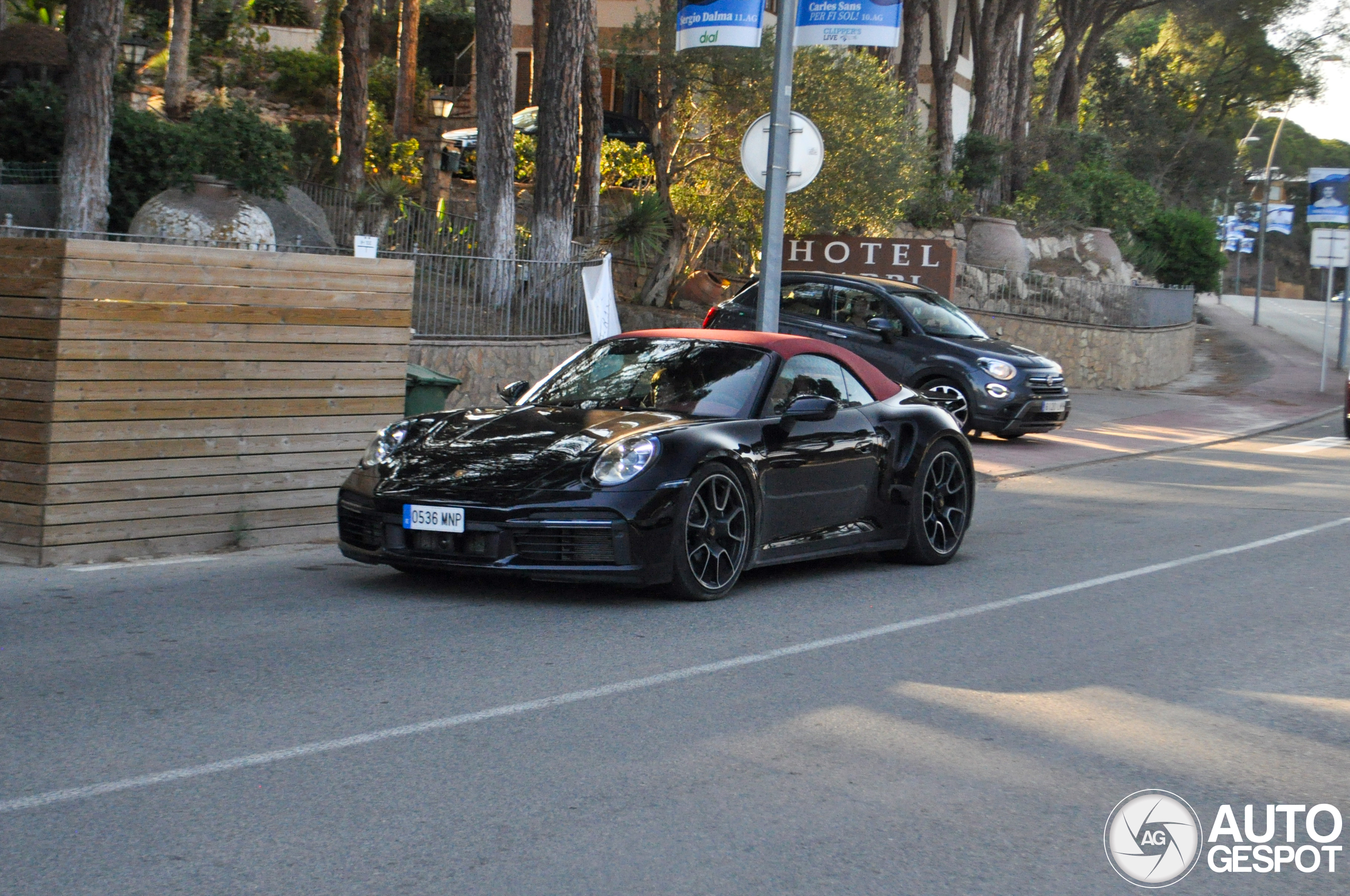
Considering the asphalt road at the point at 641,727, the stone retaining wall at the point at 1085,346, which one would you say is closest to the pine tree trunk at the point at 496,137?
the stone retaining wall at the point at 1085,346

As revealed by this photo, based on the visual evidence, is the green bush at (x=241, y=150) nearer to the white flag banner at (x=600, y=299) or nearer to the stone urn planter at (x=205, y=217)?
the stone urn planter at (x=205, y=217)

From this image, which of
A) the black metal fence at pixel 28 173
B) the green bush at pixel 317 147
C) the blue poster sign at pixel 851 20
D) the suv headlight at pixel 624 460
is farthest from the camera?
the green bush at pixel 317 147

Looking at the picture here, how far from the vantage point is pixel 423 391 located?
1141 centimetres

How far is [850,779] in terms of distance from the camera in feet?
15.8

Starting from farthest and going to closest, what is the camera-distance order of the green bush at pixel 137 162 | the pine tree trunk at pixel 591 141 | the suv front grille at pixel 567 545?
1. the pine tree trunk at pixel 591 141
2. the green bush at pixel 137 162
3. the suv front grille at pixel 567 545

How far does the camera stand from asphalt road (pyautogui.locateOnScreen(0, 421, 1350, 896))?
159 inches

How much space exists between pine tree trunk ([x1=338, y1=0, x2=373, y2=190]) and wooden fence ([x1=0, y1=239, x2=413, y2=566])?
1761 centimetres

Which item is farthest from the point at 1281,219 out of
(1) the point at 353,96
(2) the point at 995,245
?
(1) the point at 353,96

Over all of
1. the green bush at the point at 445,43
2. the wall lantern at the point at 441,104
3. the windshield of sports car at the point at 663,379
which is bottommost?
the windshield of sports car at the point at 663,379

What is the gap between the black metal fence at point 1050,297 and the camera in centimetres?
2816

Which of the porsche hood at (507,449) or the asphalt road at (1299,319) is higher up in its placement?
the asphalt road at (1299,319)

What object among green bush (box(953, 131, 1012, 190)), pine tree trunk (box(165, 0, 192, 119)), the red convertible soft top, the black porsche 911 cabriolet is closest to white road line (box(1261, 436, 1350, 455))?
the black porsche 911 cabriolet

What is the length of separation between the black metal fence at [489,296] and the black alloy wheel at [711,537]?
847cm

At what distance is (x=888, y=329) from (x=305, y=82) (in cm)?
2650
